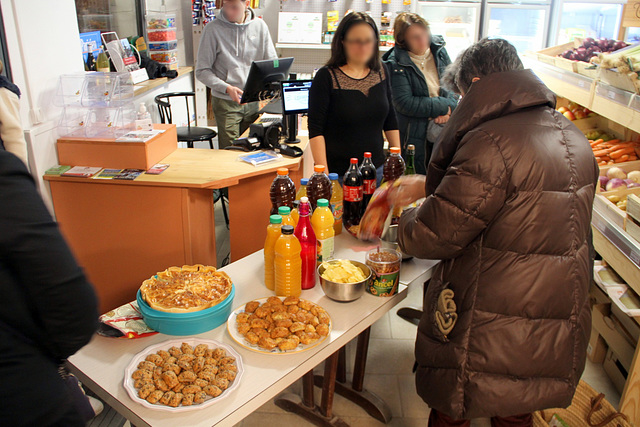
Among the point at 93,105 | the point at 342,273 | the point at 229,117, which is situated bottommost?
the point at 342,273

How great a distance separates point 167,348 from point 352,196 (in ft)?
3.33

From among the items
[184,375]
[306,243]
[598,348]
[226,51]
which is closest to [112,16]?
[226,51]

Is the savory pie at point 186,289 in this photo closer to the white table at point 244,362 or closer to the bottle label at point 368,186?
the white table at point 244,362

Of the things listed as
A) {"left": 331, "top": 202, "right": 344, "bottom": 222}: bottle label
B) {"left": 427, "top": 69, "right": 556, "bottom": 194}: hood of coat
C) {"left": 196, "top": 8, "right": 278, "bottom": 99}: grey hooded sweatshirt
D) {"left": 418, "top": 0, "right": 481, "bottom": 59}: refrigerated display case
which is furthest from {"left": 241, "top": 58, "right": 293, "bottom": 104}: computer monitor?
{"left": 418, "top": 0, "right": 481, "bottom": 59}: refrigerated display case

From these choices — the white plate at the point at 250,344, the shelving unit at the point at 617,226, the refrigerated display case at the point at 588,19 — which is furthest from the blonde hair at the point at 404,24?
the refrigerated display case at the point at 588,19

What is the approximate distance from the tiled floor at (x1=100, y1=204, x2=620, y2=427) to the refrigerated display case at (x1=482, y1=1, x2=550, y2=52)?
13.2 ft

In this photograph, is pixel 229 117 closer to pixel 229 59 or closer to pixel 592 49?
pixel 229 59

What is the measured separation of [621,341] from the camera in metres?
2.58

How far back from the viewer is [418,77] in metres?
3.48

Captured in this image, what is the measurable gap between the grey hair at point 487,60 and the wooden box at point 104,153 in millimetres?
1844

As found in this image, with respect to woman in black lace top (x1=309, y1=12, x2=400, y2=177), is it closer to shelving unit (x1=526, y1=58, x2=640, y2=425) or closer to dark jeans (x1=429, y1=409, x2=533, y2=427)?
shelving unit (x1=526, y1=58, x2=640, y2=425)

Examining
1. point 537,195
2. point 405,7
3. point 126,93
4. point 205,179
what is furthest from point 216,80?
point 537,195

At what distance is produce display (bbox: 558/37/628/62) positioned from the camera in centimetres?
330

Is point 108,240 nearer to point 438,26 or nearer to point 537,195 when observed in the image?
point 537,195
